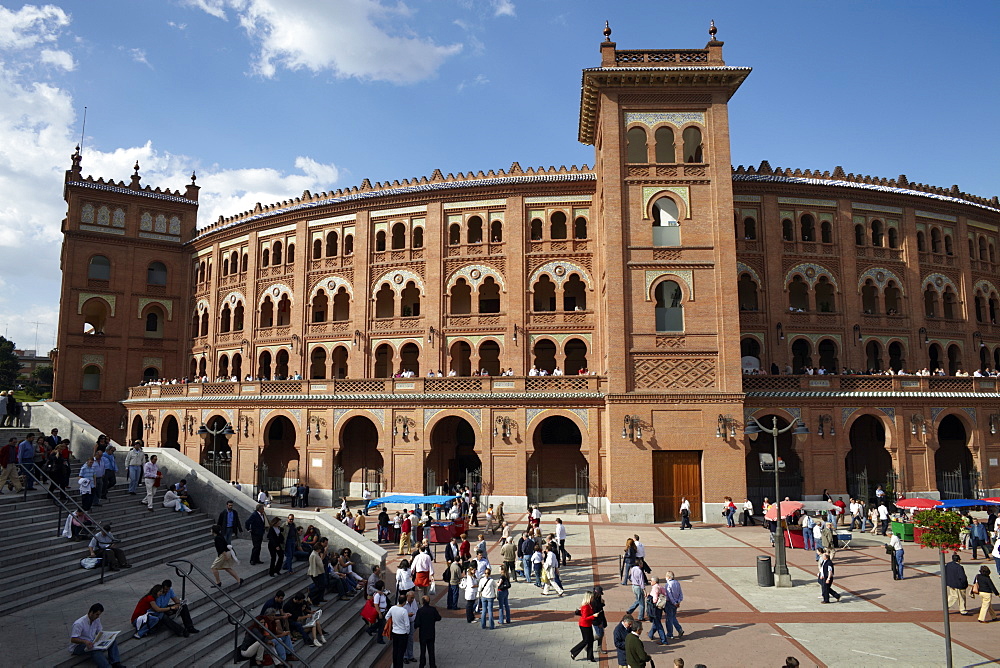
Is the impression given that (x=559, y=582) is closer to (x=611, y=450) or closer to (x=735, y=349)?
(x=611, y=450)

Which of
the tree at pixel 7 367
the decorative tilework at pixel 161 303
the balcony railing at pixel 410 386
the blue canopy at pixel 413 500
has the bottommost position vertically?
the blue canopy at pixel 413 500

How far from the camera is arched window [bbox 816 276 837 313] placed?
36.3 meters

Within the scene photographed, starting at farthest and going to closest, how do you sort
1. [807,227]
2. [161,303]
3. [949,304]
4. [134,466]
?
[161,303] → [949,304] → [807,227] → [134,466]

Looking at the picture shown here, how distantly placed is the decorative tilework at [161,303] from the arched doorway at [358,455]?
17.7 meters

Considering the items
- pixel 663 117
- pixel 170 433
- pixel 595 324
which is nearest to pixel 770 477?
pixel 595 324

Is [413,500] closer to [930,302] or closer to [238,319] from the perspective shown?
[238,319]

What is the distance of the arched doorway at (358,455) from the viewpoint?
3603 cm

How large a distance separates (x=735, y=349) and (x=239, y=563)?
21725 mm

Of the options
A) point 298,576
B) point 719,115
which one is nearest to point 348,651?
point 298,576

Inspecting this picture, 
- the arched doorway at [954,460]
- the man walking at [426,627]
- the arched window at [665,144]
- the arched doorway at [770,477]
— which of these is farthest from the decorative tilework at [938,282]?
the man walking at [426,627]

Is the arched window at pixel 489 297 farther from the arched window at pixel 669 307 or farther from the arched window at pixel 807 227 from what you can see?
the arched window at pixel 807 227

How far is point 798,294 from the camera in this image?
36.3 meters

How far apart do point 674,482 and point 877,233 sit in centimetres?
2048

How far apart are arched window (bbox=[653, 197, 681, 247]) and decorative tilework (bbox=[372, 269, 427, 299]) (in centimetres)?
1363
